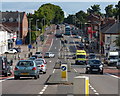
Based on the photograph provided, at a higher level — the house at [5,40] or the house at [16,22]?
the house at [16,22]

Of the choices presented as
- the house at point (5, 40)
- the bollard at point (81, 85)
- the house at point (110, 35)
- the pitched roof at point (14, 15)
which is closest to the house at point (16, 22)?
the pitched roof at point (14, 15)

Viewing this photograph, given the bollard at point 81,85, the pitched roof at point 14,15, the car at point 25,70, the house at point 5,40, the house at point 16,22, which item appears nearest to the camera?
the bollard at point 81,85

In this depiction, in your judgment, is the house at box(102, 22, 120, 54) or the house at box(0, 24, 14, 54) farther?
the house at box(102, 22, 120, 54)

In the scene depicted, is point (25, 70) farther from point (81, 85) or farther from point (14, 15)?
point (14, 15)

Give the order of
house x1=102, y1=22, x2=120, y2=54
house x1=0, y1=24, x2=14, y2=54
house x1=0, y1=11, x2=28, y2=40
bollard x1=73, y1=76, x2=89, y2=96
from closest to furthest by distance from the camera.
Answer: bollard x1=73, y1=76, x2=89, y2=96 → house x1=0, y1=24, x2=14, y2=54 → house x1=102, y1=22, x2=120, y2=54 → house x1=0, y1=11, x2=28, y2=40

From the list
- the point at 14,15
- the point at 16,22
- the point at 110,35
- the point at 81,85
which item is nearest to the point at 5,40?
the point at 110,35

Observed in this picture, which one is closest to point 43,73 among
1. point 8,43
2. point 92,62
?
point 92,62

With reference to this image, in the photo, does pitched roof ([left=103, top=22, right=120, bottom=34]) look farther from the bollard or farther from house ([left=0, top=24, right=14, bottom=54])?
the bollard

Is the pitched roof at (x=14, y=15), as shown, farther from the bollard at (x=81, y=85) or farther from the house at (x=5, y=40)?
the bollard at (x=81, y=85)

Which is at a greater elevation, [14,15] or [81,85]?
[14,15]

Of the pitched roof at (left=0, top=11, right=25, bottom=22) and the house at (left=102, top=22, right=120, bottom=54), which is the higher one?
the pitched roof at (left=0, top=11, right=25, bottom=22)

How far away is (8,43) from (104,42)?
82.7 ft

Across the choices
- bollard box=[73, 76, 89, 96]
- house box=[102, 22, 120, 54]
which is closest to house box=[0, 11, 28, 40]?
house box=[102, 22, 120, 54]

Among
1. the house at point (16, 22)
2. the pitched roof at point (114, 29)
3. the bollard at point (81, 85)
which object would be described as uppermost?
the house at point (16, 22)
